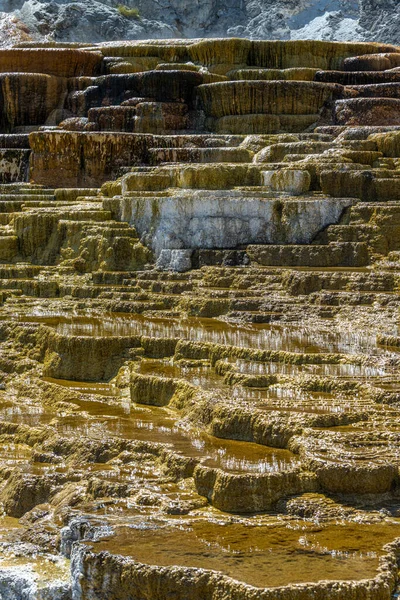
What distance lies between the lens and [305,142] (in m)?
17.5

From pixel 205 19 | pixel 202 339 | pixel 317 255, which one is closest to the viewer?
pixel 202 339

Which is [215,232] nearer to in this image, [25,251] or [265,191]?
[265,191]

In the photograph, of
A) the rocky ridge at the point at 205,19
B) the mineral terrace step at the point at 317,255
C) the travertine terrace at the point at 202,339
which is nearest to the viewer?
the travertine terrace at the point at 202,339

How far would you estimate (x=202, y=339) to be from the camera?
1119cm

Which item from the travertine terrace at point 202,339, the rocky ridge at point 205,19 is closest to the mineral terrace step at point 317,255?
the travertine terrace at point 202,339

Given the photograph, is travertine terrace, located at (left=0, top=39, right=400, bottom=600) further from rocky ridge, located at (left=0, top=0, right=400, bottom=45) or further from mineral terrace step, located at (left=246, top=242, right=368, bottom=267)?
rocky ridge, located at (left=0, top=0, right=400, bottom=45)

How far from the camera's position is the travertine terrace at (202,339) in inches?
252

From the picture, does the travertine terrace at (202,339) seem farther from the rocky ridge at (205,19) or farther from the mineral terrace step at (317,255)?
the rocky ridge at (205,19)

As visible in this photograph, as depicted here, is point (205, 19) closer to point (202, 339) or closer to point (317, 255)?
point (317, 255)

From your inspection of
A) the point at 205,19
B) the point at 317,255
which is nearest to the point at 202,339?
the point at 317,255

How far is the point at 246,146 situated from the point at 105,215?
3564mm

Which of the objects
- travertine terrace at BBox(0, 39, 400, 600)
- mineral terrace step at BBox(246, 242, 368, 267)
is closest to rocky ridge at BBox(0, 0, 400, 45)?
travertine terrace at BBox(0, 39, 400, 600)

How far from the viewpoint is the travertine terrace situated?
640 cm

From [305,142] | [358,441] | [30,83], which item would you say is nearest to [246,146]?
[305,142]
